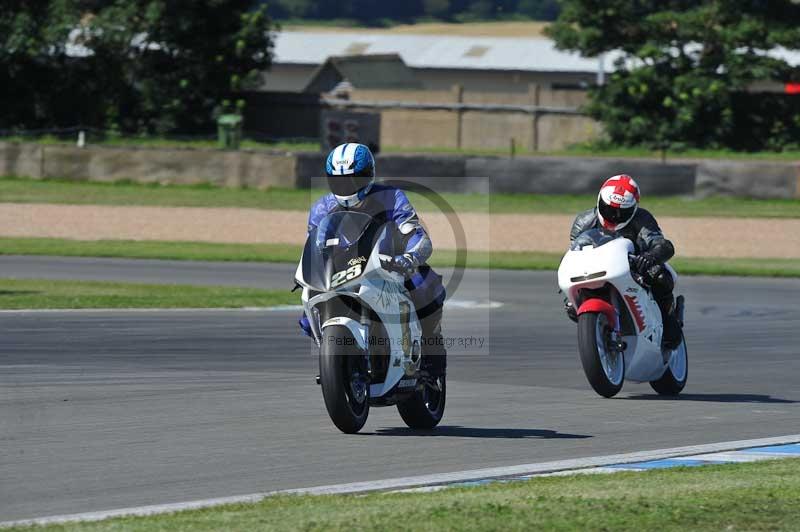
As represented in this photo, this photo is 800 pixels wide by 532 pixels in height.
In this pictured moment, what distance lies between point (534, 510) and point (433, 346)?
305 cm

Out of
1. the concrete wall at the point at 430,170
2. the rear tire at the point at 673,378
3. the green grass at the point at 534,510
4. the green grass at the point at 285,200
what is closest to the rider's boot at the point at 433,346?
the green grass at the point at 534,510

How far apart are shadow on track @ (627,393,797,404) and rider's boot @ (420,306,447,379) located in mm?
2310

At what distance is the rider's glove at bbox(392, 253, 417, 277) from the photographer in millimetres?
8984

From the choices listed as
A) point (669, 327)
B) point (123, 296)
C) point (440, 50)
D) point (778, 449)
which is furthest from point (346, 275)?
point (440, 50)

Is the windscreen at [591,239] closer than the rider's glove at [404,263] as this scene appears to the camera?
No

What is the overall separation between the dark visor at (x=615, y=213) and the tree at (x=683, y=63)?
1401 inches

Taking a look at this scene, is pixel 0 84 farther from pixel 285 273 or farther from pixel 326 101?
pixel 285 273

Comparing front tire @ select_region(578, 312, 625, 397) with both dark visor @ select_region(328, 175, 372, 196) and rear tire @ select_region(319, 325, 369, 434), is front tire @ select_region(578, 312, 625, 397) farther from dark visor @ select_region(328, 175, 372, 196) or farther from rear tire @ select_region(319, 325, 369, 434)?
dark visor @ select_region(328, 175, 372, 196)

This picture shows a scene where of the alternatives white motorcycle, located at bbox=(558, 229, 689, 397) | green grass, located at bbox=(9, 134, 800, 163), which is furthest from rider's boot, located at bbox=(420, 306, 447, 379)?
green grass, located at bbox=(9, 134, 800, 163)

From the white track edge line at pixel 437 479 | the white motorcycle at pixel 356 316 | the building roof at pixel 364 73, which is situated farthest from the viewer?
the building roof at pixel 364 73

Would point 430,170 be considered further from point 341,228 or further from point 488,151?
point 341,228

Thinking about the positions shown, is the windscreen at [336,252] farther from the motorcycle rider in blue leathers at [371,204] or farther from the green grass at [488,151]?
the green grass at [488,151]

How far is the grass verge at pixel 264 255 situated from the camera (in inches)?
966

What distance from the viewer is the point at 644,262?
11.3 meters
